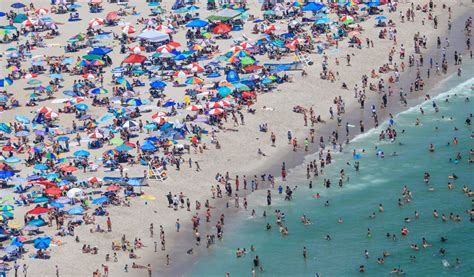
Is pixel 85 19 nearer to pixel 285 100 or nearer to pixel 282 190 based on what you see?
pixel 285 100

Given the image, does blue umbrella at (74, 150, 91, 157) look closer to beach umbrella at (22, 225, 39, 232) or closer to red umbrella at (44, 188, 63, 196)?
red umbrella at (44, 188, 63, 196)

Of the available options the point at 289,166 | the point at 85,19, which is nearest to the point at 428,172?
the point at 289,166

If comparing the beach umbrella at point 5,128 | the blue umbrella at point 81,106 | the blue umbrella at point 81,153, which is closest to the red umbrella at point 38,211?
the blue umbrella at point 81,153

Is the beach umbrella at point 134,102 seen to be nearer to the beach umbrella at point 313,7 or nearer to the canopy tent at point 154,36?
the canopy tent at point 154,36

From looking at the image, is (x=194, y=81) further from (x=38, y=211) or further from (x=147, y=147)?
(x=38, y=211)

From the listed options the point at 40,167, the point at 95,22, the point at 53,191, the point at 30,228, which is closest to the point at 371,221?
the point at 53,191

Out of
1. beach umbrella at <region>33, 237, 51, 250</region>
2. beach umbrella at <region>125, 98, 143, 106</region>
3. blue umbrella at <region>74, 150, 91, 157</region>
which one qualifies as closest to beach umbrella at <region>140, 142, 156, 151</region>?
blue umbrella at <region>74, 150, 91, 157</region>
